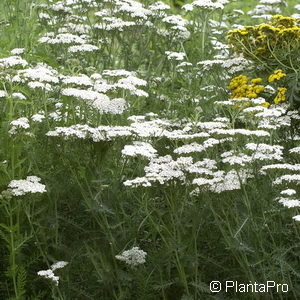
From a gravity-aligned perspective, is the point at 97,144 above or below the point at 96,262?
above

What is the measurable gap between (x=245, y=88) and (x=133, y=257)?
6.78 ft

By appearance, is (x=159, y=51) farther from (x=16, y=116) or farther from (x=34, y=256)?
(x=34, y=256)

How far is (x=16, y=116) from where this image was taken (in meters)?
5.28

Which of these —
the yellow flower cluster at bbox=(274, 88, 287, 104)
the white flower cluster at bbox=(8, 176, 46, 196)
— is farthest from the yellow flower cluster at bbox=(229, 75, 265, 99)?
the white flower cluster at bbox=(8, 176, 46, 196)

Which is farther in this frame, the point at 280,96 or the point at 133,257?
the point at 280,96

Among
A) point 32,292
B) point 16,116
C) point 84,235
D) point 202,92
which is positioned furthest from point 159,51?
point 32,292

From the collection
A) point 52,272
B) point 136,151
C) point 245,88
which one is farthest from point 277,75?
point 52,272

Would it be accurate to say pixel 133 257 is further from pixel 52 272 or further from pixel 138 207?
pixel 138 207

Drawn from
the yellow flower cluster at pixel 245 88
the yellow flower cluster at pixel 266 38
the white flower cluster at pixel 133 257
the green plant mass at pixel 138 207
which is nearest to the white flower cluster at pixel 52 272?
the green plant mass at pixel 138 207

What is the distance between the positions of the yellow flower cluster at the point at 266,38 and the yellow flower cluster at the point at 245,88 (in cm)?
24

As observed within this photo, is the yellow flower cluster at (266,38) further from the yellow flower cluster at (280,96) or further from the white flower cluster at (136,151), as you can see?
the white flower cluster at (136,151)

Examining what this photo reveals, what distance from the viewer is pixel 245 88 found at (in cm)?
558

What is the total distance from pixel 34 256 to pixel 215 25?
525cm

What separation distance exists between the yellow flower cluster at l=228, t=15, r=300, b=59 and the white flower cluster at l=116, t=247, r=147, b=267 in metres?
2.23
